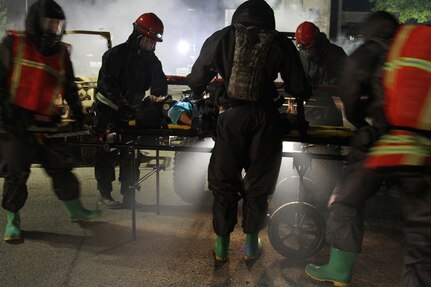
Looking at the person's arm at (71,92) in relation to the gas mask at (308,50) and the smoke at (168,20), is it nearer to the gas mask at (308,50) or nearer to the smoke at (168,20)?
the gas mask at (308,50)

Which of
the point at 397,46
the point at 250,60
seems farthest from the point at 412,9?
the point at 397,46

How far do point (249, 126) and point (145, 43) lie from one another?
2.36 m

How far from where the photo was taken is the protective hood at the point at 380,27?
10.1ft

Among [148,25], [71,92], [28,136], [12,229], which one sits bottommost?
[12,229]

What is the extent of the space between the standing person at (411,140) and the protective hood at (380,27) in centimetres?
27

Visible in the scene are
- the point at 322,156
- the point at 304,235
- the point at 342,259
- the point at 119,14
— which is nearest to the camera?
the point at 342,259

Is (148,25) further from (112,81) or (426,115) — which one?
(426,115)

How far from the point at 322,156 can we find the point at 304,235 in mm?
941

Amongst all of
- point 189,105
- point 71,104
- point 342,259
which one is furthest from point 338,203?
point 71,104

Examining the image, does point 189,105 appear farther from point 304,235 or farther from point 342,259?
point 342,259

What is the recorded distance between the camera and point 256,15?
379cm

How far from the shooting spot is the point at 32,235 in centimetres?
477

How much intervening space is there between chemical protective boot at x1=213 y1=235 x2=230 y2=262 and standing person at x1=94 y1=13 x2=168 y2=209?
1.46m

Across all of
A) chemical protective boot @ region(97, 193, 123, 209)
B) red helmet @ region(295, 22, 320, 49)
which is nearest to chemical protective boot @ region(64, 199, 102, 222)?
chemical protective boot @ region(97, 193, 123, 209)
